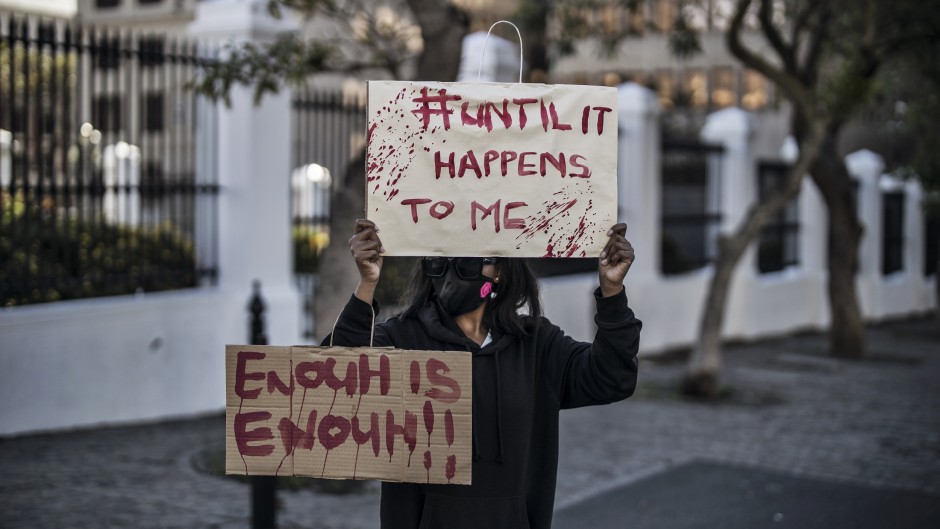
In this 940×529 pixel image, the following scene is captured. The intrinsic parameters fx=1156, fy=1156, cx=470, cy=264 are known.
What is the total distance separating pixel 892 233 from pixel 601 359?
21068 mm

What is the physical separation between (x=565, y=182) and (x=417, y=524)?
1.15 meters

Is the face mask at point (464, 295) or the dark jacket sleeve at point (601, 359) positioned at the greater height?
the face mask at point (464, 295)

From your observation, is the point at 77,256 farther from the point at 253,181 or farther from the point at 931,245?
the point at 931,245

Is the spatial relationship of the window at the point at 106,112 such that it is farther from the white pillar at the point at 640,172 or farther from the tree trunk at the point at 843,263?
the tree trunk at the point at 843,263

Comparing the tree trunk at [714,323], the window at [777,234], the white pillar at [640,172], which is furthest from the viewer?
the window at [777,234]

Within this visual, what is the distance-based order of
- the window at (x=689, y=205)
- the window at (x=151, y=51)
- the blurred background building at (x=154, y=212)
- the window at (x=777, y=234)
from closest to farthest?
the blurred background building at (x=154, y=212) → the window at (x=151, y=51) → the window at (x=689, y=205) → the window at (x=777, y=234)

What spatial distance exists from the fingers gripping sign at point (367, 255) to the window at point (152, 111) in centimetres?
646

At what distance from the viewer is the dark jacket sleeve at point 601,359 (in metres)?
3.50

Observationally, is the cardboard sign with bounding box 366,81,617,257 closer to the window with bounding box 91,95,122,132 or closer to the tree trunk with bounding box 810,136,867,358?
the window with bounding box 91,95,122,132

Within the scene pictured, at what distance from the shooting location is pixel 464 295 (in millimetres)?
3584

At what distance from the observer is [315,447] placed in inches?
133

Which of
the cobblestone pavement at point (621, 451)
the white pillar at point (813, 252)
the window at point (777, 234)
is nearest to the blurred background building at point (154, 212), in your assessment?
the cobblestone pavement at point (621, 451)

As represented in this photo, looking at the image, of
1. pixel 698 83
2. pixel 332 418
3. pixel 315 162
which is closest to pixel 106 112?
pixel 315 162

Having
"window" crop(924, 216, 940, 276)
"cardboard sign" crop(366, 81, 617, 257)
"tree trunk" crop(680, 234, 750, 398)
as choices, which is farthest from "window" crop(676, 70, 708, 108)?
"cardboard sign" crop(366, 81, 617, 257)
